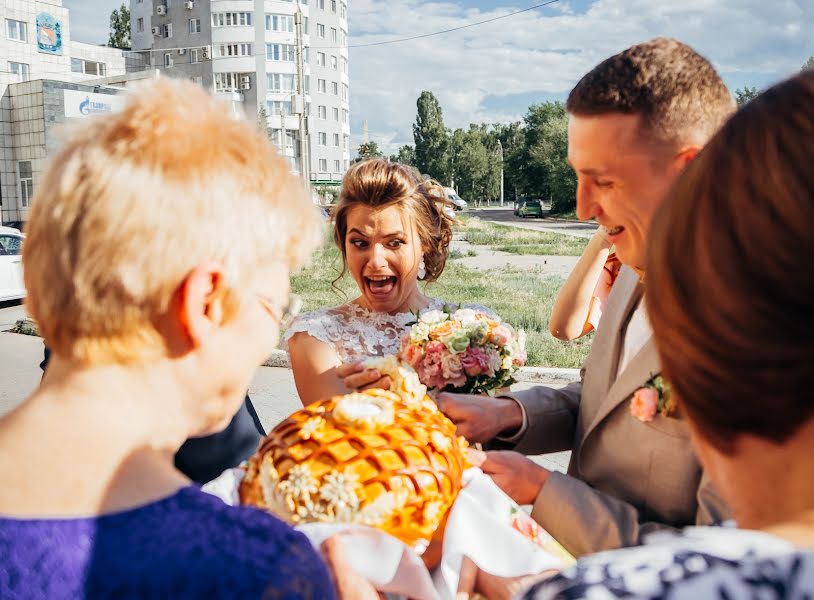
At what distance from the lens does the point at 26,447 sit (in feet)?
3.76

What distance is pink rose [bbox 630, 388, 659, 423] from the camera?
196 cm

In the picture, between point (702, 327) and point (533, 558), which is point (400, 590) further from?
point (702, 327)

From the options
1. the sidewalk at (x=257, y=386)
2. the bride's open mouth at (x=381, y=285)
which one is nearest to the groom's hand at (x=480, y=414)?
the bride's open mouth at (x=381, y=285)

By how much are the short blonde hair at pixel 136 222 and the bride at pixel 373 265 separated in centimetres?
217

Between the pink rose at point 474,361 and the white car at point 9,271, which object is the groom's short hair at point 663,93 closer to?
the pink rose at point 474,361

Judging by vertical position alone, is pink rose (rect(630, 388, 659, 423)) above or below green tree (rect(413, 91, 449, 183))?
below

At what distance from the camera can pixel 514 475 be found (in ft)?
6.66

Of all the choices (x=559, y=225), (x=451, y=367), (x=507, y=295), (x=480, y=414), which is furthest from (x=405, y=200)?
(x=559, y=225)

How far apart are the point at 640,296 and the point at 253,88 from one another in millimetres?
81578

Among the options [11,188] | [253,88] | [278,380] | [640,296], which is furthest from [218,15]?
[640,296]

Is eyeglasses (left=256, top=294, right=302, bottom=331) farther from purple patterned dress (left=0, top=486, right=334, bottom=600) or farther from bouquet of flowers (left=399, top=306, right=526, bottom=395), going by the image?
bouquet of flowers (left=399, top=306, right=526, bottom=395)

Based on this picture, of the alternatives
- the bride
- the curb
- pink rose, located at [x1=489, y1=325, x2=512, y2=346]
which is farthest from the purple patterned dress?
the curb

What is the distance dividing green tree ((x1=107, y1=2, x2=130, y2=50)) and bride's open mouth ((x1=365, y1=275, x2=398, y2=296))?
90.2 m

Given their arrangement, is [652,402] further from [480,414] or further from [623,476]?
[480,414]
